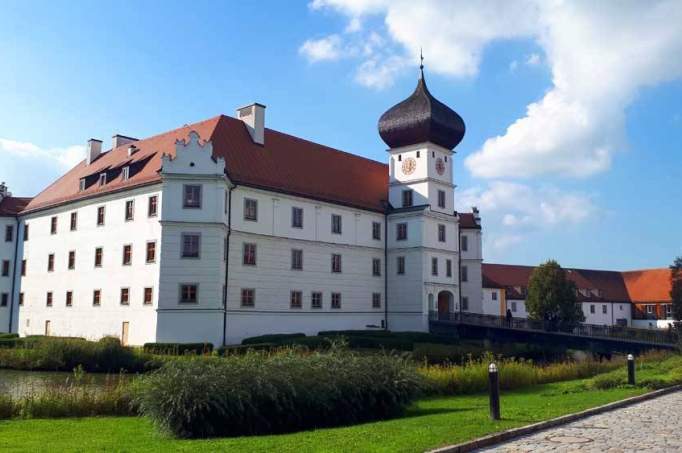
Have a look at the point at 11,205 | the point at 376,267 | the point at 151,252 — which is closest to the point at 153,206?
the point at 151,252

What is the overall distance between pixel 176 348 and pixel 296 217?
12.5 m

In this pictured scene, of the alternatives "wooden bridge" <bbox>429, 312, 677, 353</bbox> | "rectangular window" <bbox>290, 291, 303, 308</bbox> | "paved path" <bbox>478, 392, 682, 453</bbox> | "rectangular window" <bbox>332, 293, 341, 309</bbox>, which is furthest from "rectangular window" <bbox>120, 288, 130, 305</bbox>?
"paved path" <bbox>478, 392, 682, 453</bbox>

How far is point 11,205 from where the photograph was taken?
46562 millimetres

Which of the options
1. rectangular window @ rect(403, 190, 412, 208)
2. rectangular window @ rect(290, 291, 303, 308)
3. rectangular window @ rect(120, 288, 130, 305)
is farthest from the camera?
rectangular window @ rect(403, 190, 412, 208)

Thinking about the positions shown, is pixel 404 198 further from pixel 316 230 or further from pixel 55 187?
pixel 55 187

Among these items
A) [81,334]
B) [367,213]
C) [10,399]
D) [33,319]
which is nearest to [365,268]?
[367,213]

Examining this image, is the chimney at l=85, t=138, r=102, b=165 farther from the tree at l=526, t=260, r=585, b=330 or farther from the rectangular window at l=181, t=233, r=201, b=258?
the tree at l=526, t=260, r=585, b=330

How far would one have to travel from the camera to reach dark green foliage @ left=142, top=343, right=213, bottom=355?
1104 inches

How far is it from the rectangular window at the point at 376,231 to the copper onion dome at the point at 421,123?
19.3 ft

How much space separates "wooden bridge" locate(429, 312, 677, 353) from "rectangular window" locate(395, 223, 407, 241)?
5.45 metres

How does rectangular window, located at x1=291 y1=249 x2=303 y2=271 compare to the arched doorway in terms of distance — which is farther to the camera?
the arched doorway

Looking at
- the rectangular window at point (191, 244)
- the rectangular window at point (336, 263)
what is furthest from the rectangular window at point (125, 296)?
the rectangular window at point (336, 263)

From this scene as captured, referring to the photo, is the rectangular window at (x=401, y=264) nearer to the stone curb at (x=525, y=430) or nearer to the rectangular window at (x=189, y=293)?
the rectangular window at (x=189, y=293)

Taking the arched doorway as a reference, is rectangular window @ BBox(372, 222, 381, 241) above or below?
above
